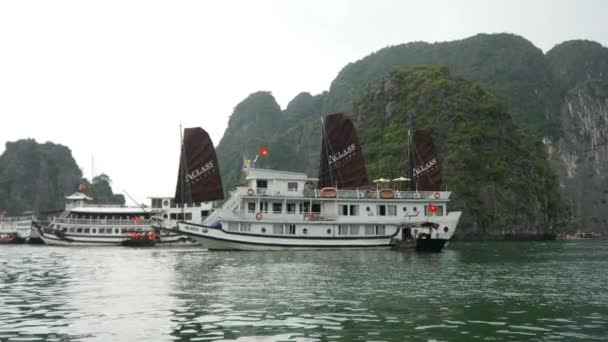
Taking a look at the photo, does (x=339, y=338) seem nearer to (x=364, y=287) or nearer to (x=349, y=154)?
(x=364, y=287)

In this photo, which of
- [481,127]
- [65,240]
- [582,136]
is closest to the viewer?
[65,240]

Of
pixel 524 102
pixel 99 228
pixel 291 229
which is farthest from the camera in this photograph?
pixel 524 102

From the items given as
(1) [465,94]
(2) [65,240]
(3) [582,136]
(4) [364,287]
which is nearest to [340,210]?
(4) [364,287]

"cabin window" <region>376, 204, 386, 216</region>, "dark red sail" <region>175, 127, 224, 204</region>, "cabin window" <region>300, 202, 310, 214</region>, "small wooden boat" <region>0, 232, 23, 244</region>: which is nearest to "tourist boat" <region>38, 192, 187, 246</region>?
"dark red sail" <region>175, 127, 224, 204</region>

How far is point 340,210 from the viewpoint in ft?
124

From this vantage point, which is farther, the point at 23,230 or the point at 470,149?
the point at 470,149

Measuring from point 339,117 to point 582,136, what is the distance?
97.4 meters

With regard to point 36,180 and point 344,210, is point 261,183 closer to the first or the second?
point 344,210

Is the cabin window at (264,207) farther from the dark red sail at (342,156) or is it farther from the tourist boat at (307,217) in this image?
the dark red sail at (342,156)

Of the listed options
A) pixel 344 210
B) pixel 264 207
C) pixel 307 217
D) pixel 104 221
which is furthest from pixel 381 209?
pixel 104 221

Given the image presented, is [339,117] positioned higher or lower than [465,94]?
lower

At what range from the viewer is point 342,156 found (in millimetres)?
42250

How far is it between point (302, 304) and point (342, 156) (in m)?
29.4

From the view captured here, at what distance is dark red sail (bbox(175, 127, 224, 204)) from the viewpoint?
3938 cm
